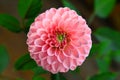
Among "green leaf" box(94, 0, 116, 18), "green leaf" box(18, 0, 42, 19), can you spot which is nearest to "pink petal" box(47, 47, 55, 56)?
"green leaf" box(18, 0, 42, 19)

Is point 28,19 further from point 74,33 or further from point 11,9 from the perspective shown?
point 11,9

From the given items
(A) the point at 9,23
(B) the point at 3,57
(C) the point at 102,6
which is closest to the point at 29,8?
(A) the point at 9,23

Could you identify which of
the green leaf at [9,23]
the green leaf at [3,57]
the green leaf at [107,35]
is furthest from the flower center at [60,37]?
the green leaf at [107,35]

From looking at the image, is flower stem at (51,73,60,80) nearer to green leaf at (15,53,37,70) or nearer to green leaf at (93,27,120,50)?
green leaf at (15,53,37,70)

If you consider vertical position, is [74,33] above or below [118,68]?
above

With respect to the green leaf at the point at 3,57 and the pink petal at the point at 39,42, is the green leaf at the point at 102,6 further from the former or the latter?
the pink petal at the point at 39,42

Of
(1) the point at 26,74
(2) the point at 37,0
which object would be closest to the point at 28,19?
(2) the point at 37,0
